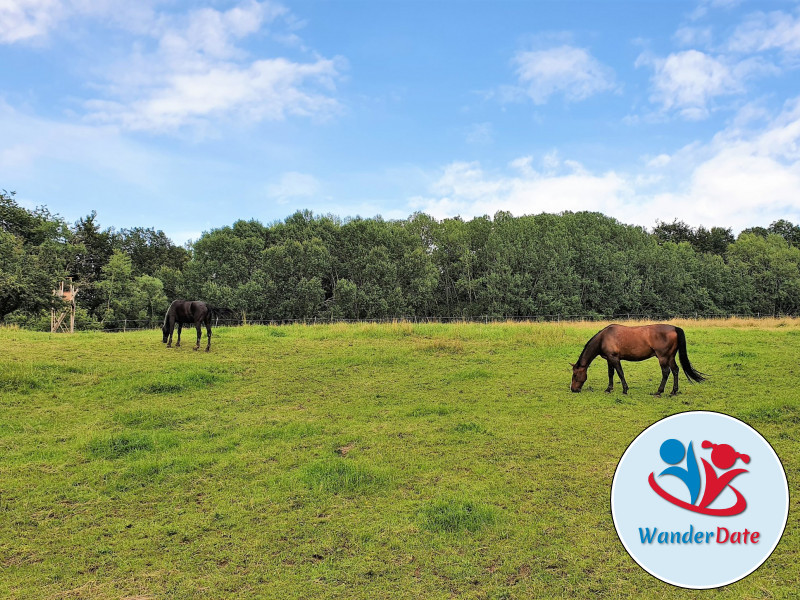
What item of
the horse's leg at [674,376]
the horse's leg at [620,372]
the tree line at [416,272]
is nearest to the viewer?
the horse's leg at [674,376]

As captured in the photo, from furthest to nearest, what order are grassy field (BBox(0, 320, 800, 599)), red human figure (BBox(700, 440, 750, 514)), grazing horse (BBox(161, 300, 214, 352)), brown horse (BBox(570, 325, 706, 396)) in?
grazing horse (BBox(161, 300, 214, 352)) < brown horse (BBox(570, 325, 706, 396)) < grassy field (BBox(0, 320, 800, 599)) < red human figure (BBox(700, 440, 750, 514))

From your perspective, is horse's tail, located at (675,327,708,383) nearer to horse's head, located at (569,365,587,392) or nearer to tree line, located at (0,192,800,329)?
horse's head, located at (569,365,587,392)

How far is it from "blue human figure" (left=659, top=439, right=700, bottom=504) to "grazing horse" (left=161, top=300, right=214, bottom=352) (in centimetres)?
1467

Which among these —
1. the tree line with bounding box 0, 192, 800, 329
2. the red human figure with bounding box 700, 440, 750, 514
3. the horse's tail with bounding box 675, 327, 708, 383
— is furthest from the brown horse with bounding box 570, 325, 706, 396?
the tree line with bounding box 0, 192, 800, 329

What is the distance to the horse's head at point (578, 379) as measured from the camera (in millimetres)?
10688

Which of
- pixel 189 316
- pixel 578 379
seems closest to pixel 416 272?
pixel 189 316

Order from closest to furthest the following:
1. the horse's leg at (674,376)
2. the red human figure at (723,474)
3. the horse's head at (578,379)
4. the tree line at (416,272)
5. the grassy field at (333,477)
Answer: the red human figure at (723,474), the grassy field at (333,477), the horse's leg at (674,376), the horse's head at (578,379), the tree line at (416,272)

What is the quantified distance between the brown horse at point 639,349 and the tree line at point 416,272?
121 ft

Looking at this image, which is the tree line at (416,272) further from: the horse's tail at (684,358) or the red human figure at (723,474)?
the red human figure at (723,474)

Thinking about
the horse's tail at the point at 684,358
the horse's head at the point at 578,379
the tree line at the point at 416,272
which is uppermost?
the tree line at the point at 416,272

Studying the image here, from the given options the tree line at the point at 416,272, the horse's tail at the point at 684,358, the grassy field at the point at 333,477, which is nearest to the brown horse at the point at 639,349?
the horse's tail at the point at 684,358

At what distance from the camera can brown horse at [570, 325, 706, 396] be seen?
401 inches

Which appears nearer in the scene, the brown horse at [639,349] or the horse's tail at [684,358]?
the horse's tail at [684,358]

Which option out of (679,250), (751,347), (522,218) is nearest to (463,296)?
(522,218)
